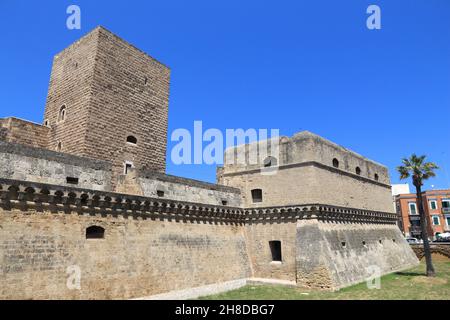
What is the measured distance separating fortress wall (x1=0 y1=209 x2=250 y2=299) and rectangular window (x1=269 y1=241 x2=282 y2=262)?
2.68m

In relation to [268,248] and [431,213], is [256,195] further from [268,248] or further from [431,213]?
[431,213]

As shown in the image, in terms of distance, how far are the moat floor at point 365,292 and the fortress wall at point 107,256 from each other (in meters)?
2.11

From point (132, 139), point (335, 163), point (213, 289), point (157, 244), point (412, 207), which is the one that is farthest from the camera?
point (412, 207)

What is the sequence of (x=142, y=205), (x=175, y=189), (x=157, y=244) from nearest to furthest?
(x=142, y=205)
(x=157, y=244)
(x=175, y=189)

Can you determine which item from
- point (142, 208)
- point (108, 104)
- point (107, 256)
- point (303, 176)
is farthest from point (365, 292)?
point (108, 104)

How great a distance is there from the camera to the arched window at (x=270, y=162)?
20.5 meters

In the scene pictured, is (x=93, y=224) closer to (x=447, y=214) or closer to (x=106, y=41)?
(x=106, y=41)

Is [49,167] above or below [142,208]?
above

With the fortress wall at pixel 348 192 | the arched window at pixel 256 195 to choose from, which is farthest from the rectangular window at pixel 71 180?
the fortress wall at pixel 348 192

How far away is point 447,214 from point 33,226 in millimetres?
53634

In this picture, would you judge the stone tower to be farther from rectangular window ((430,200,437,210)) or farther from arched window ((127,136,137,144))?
rectangular window ((430,200,437,210))

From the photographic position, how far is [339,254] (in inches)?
725

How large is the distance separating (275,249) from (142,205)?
913 centimetres
